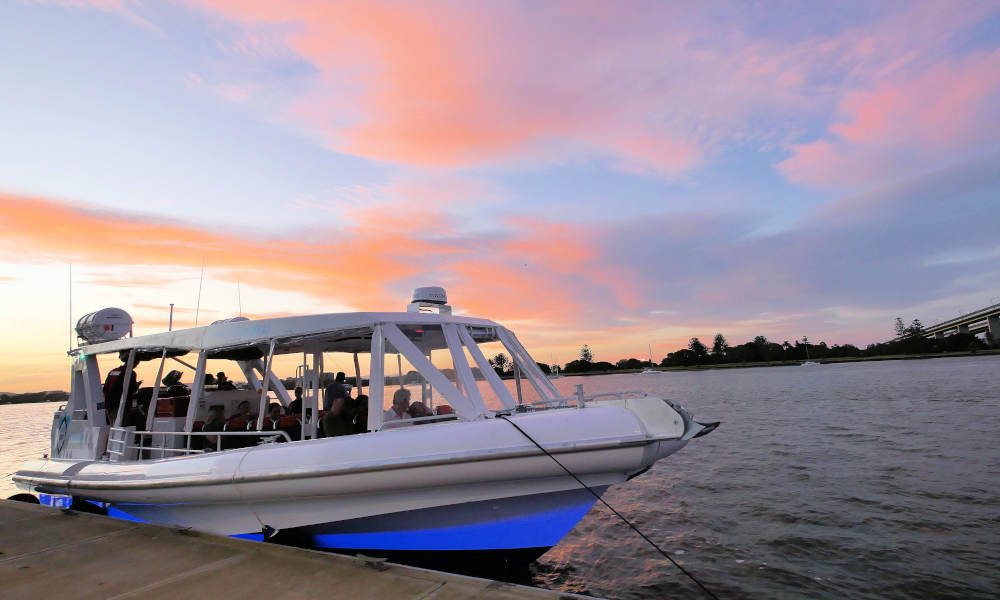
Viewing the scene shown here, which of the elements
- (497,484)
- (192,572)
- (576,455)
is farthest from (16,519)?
(576,455)

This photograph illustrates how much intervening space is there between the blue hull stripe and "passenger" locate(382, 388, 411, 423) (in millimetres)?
1391

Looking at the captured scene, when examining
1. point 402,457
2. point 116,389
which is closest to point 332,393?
point 402,457

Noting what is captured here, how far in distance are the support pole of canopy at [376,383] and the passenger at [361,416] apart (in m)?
0.80

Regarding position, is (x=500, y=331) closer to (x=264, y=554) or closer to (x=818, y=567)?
(x=264, y=554)

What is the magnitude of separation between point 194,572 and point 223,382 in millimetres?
6205

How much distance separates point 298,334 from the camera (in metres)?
6.54

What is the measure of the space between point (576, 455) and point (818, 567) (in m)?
4.78

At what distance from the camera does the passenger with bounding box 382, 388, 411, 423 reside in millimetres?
6620

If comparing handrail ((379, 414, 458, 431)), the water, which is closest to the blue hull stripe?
handrail ((379, 414, 458, 431))

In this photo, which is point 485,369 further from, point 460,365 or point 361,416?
point 361,416

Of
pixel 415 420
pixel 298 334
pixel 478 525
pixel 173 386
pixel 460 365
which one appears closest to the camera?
pixel 478 525

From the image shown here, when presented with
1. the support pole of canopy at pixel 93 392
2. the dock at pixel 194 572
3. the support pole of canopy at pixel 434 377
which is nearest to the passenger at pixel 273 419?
the dock at pixel 194 572

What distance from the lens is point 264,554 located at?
16.5ft

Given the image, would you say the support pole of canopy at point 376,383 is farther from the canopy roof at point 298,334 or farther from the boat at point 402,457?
the canopy roof at point 298,334
